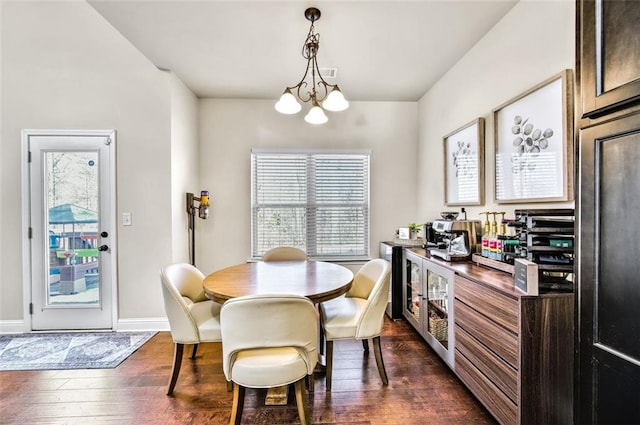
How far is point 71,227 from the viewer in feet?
10.3

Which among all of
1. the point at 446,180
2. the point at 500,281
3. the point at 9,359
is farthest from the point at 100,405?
the point at 446,180

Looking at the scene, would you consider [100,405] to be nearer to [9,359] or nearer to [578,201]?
[9,359]

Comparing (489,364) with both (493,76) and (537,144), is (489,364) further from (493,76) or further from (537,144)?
(493,76)

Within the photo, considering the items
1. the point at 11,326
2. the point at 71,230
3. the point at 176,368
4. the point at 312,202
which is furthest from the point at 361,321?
the point at 11,326

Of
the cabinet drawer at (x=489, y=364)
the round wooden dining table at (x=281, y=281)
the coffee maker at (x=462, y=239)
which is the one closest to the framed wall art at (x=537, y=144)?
the coffee maker at (x=462, y=239)

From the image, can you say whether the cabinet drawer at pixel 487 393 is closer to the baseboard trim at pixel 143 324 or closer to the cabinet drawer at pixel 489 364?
the cabinet drawer at pixel 489 364

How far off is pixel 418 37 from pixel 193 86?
2.54 metres

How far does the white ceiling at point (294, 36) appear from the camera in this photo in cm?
216

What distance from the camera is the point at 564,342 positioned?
1486 millimetres

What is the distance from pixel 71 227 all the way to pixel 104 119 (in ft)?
3.90

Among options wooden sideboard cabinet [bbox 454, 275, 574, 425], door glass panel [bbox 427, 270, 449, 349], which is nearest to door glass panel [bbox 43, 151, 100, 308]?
door glass panel [bbox 427, 270, 449, 349]

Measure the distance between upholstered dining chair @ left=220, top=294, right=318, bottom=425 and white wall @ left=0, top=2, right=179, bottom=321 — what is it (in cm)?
198

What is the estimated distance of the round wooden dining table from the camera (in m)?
1.87

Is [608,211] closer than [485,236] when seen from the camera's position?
Yes
